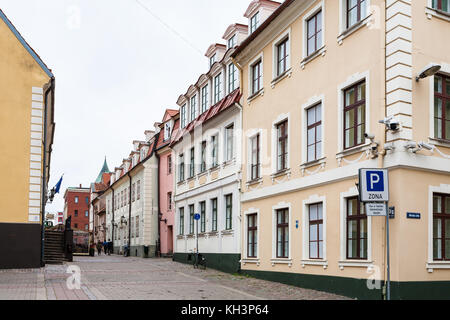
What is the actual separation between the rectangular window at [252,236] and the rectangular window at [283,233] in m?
2.09

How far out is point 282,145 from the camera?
20203 mm

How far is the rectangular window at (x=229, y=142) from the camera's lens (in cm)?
2514

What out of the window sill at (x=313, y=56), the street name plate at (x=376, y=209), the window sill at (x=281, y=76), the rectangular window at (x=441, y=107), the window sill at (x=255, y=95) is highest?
the window sill at (x=313, y=56)

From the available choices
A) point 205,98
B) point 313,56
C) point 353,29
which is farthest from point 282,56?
point 205,98

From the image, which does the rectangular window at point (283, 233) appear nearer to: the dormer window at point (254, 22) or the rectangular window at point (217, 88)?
the dormer window at point (254, 22)

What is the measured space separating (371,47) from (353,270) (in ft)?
19.0

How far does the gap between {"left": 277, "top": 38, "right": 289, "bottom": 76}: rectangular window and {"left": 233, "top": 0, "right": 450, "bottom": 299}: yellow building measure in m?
0.07

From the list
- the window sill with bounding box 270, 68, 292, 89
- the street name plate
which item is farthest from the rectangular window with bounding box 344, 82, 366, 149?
the street name plate

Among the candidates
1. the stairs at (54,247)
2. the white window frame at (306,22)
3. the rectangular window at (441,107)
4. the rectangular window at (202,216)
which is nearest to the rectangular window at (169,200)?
the stairs at (54,247)

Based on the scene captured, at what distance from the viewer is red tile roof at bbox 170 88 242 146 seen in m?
24.8

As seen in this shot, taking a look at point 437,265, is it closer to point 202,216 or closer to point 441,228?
point 441,228
